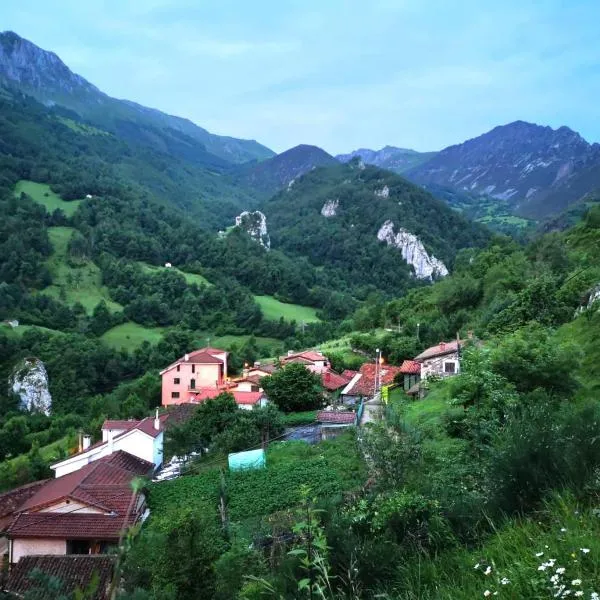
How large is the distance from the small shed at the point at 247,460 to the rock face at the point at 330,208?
443 ft

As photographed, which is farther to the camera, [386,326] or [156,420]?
[386,326]

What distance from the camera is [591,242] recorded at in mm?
40656

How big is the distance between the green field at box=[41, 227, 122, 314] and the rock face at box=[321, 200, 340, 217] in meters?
76.1

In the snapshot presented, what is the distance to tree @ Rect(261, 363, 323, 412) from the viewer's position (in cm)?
3119

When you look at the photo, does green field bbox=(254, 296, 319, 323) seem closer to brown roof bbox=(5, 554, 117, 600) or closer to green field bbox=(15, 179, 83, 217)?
green field bbox=(15, 179, 83, 217)

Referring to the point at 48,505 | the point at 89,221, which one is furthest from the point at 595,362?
A: the point at 89,221

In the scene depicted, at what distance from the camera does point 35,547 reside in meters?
15.9

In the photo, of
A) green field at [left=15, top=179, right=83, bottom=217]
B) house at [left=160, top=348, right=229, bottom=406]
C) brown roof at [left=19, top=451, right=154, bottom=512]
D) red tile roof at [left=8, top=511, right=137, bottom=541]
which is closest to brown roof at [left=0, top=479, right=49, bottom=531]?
brown roof at [left=19, top=451, right=154, bottom=512]

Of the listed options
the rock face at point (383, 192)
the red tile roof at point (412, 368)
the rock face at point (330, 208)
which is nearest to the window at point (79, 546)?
the red tile roof at point (412, 368)

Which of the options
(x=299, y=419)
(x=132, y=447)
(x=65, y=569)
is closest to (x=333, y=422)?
(x=299, y=419)

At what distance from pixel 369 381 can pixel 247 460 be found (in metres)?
14.1

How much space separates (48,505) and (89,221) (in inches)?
3740

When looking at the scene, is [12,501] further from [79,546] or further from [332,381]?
[332,381]

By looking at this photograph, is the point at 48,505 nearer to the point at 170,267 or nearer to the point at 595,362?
the point at 595,362
